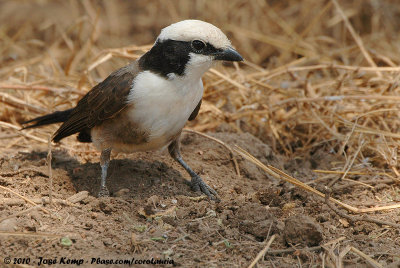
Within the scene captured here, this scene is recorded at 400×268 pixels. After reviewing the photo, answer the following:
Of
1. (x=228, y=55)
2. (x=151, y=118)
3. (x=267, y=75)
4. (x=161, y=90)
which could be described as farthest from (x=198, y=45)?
(x=267, y=75)

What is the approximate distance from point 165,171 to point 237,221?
1072 millimetres

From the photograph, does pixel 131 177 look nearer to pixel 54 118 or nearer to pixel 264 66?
pixel 54 118

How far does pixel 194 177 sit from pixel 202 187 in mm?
145

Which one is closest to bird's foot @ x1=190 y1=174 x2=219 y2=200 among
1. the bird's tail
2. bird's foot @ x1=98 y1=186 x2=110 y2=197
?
bird's foot @ x1=98 y1=186 x2=110 y2=197

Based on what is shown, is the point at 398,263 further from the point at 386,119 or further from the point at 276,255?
the point at 386,119

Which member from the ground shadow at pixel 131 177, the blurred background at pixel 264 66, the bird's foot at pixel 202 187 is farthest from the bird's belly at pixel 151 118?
the blurred background at pixel 264 66

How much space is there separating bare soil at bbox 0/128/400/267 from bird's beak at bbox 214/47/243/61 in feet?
3.06

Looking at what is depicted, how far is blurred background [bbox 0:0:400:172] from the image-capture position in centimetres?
477

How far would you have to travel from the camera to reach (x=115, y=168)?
13.6 feet

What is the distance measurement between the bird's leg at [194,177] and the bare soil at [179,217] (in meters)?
0.08

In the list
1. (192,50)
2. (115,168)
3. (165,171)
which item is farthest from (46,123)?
(192,50)

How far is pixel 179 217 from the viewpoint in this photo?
3.25 m

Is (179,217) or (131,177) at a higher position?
(179,217)

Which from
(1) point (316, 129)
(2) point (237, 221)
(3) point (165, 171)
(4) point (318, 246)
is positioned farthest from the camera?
(1) point (316, 129)
